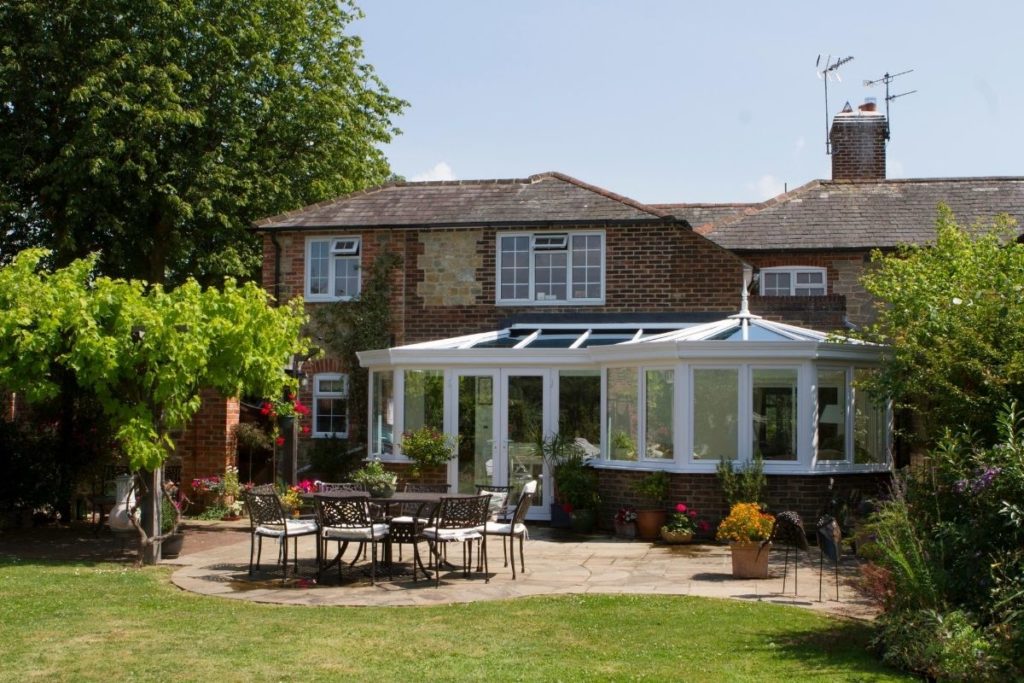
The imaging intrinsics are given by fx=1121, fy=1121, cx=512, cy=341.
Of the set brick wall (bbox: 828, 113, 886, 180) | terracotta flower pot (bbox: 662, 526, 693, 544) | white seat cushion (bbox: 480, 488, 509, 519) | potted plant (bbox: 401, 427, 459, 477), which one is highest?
brick wall (bbox: 828, 113, 886, 180)

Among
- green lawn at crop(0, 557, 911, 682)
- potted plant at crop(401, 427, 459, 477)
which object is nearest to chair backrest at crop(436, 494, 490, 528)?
green lawn at crop(0, 557, 911, 682)

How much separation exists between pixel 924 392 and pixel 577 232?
8600 millimetres

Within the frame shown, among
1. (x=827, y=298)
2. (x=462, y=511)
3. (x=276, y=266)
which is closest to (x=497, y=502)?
(x=462, y=511)

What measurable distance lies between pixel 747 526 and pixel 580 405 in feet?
17.8

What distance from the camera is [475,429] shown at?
17375 millimetres

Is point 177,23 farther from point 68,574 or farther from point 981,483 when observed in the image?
point 981,483

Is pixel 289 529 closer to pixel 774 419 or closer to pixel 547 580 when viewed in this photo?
pixel 547 580

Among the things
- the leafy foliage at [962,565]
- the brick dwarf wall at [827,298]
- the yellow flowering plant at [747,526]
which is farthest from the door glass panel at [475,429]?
the leafy foliage at [962,565]

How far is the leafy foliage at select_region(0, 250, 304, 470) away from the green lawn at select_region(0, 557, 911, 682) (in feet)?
8.12

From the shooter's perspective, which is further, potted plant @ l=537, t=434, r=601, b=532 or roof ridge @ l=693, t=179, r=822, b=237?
roof ridge @ l=693, t=179, r=822, b=237

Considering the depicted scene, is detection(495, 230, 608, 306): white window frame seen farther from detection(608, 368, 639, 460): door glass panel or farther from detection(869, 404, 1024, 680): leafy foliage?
detection(869, 404, 1024, 680): leafy foliage

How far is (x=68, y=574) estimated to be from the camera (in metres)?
12.1

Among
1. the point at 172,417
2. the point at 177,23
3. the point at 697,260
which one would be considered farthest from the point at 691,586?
the point at 177,23

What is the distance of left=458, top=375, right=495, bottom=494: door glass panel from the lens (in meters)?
17.3
